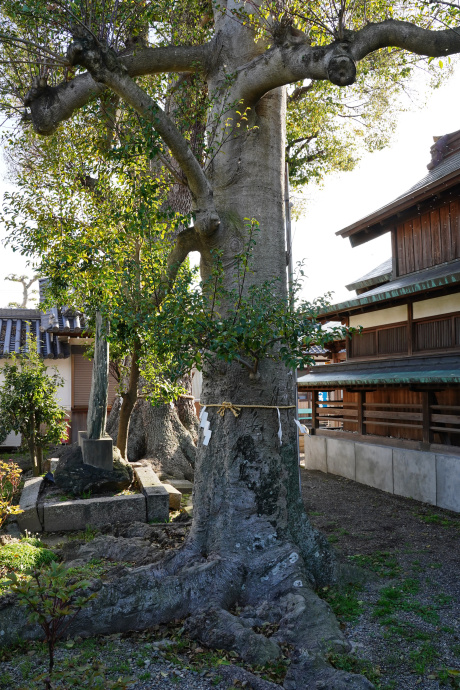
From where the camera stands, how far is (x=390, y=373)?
11.0 m

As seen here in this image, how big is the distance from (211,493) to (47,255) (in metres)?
4.93

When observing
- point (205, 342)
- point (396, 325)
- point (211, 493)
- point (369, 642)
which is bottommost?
point (369, 642)

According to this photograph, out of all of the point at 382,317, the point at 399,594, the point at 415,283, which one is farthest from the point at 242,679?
the point at 382,317

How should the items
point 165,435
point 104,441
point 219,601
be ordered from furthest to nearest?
1. point 165,435
2. point 104,441
3. point 219,601

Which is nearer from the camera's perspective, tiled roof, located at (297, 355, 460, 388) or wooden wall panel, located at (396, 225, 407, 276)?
tiled roof, located at (297, 355, 460, 388)

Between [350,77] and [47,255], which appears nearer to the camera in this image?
[350,77]

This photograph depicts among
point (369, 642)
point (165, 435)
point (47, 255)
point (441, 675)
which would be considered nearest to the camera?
point (441, 675)

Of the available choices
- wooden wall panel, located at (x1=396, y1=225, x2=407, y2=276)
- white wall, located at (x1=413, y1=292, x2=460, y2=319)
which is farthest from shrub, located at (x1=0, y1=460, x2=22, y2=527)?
wooden wall panel, located at (x1=396, y1=225, x2=407, y2=276)

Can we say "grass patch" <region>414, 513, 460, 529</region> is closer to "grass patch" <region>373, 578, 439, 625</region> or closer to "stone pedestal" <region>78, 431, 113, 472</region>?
"grass patch" <region>373, 578, 439, 625</region>

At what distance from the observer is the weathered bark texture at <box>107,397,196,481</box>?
457 inches

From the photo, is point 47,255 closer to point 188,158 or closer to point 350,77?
point 188,158

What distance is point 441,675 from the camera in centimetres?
384

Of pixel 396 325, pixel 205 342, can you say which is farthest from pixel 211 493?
pixel 396 325

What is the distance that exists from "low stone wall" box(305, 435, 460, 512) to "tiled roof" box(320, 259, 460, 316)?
3.27 meters
